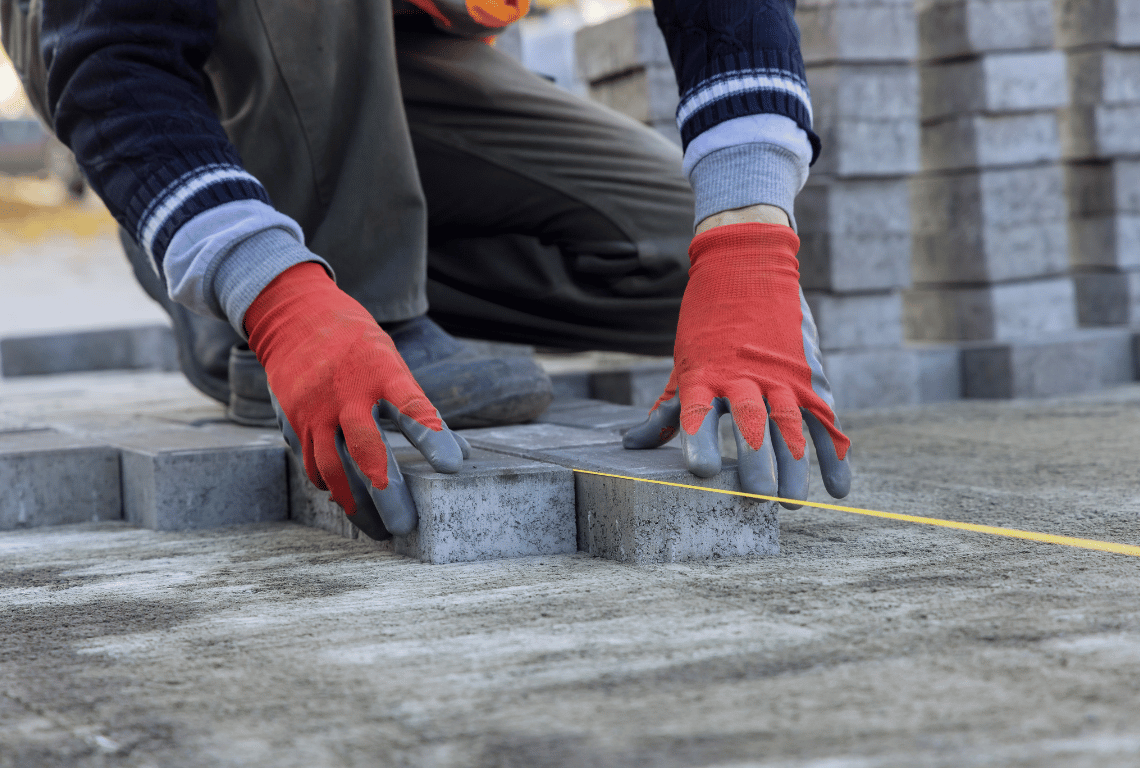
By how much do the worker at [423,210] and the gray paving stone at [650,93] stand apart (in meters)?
0.64

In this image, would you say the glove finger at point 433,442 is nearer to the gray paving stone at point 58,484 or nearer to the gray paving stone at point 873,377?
the gray paving stone at point 58,484

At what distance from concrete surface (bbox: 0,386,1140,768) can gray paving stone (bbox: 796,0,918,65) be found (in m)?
1.78

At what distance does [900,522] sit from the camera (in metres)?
1.43

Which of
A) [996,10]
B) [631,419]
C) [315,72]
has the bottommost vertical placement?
[631,419]

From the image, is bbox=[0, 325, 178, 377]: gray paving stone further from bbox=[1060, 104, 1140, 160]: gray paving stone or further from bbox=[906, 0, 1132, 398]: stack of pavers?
bbox=[1060, 104, 1140, 160]: gray paving stone

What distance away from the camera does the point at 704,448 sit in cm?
130

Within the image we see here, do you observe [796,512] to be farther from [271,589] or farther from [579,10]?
[579,10]

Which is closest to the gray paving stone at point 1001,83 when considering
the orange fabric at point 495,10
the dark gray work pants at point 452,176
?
the dark gray work pants at point 452,176

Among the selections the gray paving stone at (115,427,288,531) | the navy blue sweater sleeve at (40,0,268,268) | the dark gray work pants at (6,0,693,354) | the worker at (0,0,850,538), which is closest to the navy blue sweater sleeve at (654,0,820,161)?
the worker at (0,0,850,538)

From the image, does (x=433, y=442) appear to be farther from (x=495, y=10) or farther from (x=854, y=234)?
(x=854, y=234)

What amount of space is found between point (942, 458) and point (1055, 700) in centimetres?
124

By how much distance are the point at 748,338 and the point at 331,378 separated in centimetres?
50

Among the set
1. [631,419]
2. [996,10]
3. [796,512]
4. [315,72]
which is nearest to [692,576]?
[796,512]

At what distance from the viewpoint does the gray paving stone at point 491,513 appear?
1.34m
